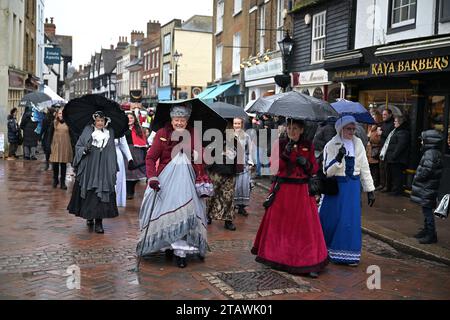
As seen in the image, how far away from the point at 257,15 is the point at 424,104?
12.8 meters

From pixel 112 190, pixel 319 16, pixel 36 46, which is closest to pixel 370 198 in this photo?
pixel 112 190

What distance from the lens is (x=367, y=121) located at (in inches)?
302

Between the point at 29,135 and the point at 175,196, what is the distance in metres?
14.9

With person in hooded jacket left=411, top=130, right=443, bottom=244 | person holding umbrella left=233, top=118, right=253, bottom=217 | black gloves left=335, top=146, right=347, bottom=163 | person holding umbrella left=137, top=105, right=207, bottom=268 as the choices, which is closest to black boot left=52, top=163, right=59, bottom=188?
person holding umbrella left=233, top=118, right=253, bottom=217

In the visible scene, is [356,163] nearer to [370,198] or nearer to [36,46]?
[370,198]

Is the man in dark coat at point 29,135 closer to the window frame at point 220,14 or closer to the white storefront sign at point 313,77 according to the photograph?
the white storefront sign at point 313,77

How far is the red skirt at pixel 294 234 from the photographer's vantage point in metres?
5.88

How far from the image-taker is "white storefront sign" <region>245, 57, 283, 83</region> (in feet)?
66.7

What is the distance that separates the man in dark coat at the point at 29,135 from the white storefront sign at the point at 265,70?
9116mm

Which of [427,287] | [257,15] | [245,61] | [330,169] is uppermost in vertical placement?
[257,15]

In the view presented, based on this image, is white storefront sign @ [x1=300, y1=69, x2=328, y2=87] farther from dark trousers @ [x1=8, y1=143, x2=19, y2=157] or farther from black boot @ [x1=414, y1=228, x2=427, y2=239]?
dark trousers @ [x1=8, y1=143, x2=19, y2=157]

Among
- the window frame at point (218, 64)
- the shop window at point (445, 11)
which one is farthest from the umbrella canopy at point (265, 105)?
the window frame at point (218, 64)

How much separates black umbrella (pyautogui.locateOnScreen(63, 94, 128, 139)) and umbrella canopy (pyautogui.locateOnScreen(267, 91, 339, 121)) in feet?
9.22

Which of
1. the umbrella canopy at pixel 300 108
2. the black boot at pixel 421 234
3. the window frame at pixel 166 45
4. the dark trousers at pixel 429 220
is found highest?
the window frame at pixel 166 45
